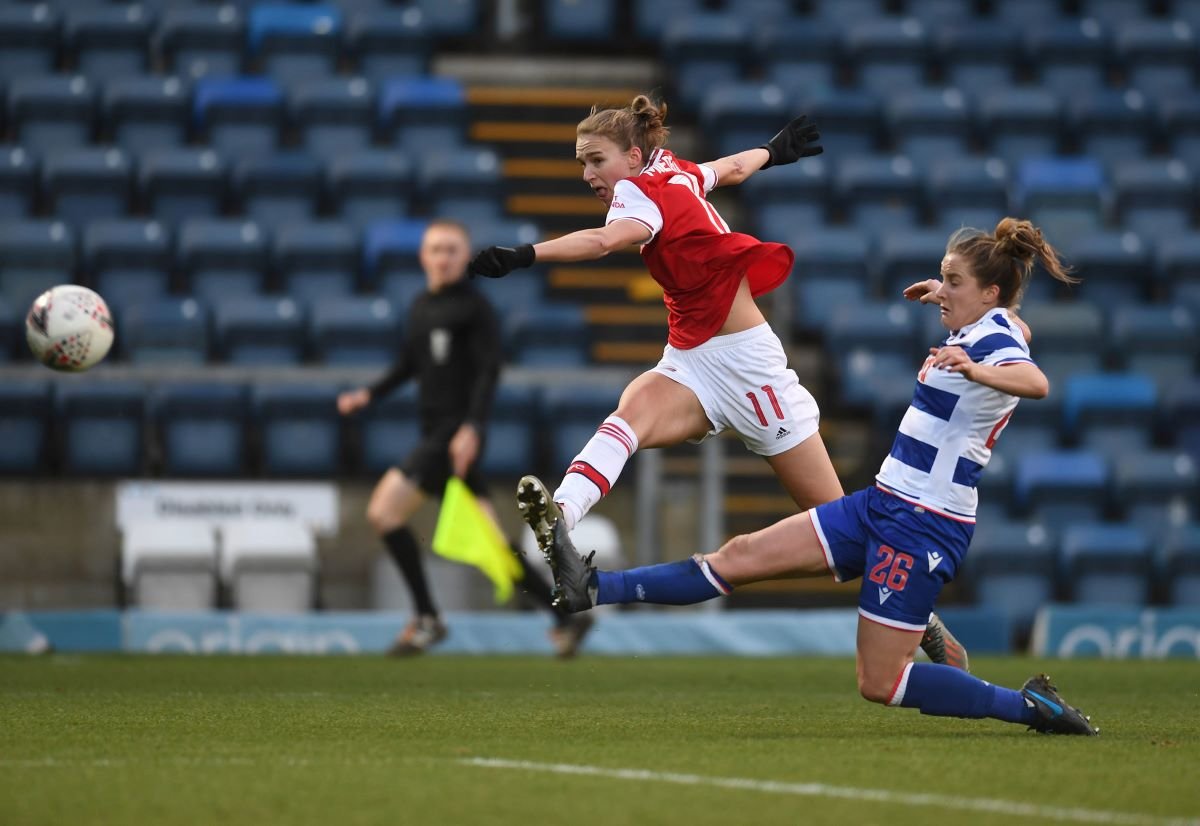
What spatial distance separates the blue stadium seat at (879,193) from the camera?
14891 mm

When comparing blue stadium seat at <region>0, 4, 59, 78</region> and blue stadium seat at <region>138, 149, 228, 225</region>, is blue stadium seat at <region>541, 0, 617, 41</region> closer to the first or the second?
blue stadium seat at <region>138, 149, 228, 225</region>

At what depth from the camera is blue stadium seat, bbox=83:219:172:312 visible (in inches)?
507

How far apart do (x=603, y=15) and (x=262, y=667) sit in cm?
929

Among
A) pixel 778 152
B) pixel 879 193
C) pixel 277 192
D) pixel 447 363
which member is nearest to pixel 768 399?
pixel 778 152

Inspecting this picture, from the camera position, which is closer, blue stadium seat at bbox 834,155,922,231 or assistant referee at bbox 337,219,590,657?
assistant referee at bbox 337,219,590,657

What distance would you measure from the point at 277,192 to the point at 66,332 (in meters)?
6.64

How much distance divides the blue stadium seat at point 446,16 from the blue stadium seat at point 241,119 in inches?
89.2

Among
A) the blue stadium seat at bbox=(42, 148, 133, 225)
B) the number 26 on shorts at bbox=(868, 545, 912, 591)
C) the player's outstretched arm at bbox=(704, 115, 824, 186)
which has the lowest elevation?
the number 26 on shorts at bbox=(868, 545, 912, 591)

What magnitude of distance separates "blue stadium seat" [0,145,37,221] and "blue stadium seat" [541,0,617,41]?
17.1ft

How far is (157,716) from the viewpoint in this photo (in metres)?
6.10

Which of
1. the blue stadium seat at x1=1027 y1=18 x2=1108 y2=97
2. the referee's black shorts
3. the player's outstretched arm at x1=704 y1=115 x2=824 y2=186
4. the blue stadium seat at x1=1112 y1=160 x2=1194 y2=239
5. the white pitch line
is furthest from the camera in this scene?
the blue stadium seat at x1=1027 y1=18 x2=1108 y2=97

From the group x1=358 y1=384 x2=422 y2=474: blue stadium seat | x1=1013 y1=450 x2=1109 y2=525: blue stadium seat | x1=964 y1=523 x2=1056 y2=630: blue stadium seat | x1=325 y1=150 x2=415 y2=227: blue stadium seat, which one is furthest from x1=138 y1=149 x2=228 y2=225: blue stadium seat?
x1=1013 y1=450 x2=1109 y2=525: blue stadium seat

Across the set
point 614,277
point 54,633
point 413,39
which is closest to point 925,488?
point 54,633

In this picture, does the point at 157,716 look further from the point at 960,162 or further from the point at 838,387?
the point at 960,162
